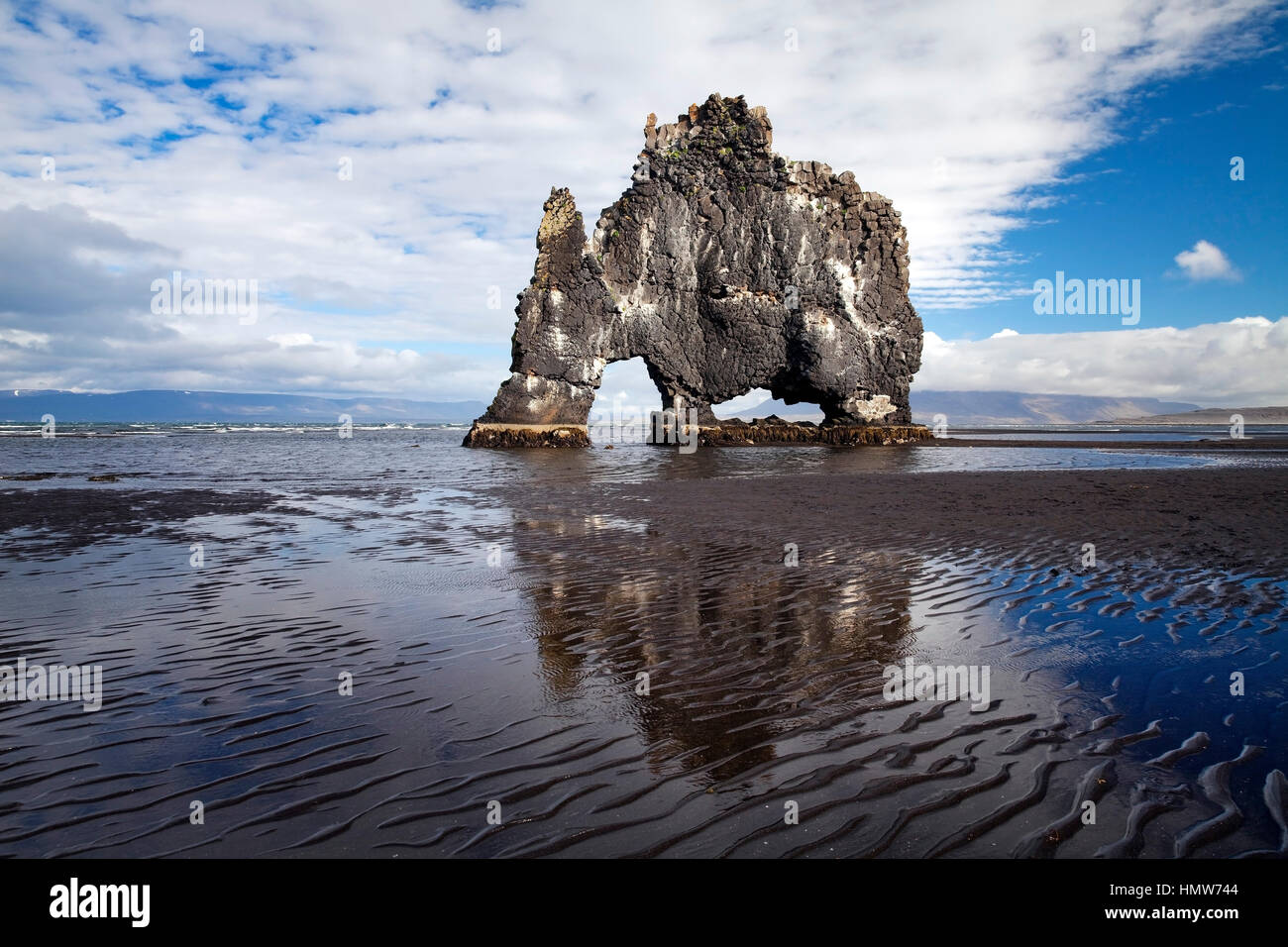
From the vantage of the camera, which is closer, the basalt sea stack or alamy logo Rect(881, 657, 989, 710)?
alamy logo Rect(881, 657, 989, 710)

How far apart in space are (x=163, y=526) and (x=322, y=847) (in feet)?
43.9

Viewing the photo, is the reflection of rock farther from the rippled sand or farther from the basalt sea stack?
the basalt sea stack

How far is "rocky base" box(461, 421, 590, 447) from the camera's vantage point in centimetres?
5073

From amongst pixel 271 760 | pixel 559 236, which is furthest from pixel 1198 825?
pixel 559 236

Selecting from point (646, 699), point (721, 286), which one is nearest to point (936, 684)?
point (646, 699)

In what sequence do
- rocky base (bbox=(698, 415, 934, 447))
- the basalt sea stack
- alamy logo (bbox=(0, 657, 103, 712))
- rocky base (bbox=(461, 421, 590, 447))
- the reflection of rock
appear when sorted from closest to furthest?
the reflection of rock → alamy logo (bbox=(0, 657, 103, 712)) → rocky base (bbox=(461, 421, 590, 447)) → the basalt sea stack → rocky base (bbox=(698, 415, 934, 447))

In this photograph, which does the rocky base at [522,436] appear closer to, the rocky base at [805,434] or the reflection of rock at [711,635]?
the rocky base at [805,434]

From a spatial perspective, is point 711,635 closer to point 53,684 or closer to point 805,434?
point 53,684

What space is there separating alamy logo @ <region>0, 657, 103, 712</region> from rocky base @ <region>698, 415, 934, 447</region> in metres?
50.9
